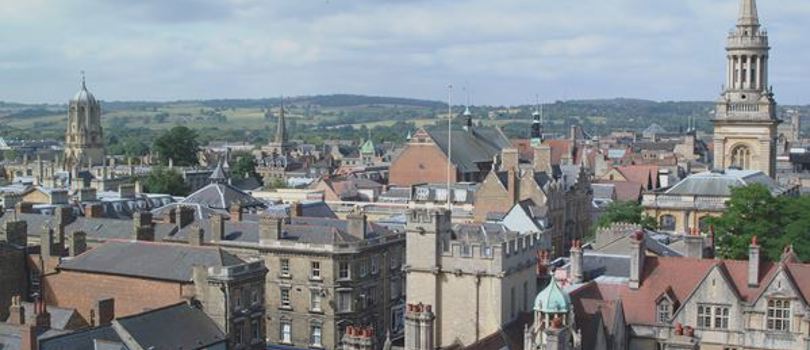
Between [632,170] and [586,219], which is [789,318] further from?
[632,170]

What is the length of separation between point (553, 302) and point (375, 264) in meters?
30.1

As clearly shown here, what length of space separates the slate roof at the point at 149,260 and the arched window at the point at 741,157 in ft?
192

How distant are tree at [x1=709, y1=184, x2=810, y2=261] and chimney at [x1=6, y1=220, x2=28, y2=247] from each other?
4121cm

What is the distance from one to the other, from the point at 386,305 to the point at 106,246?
17842 millimetres

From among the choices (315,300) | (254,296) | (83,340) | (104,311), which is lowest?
(315,300)

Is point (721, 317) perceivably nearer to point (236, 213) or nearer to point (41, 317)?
point (41, 317)

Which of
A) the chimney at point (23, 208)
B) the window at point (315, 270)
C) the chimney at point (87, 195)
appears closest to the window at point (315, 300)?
the window at point (315, 270)

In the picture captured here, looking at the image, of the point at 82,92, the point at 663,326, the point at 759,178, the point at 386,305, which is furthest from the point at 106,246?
the point at 82,92

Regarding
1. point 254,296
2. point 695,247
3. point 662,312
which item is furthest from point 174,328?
point 695,247

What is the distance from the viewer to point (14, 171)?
166 m

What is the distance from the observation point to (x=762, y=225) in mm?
59375

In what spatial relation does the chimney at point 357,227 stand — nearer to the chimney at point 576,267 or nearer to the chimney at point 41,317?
the chimney at point 576,267

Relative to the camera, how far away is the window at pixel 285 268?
200 feet

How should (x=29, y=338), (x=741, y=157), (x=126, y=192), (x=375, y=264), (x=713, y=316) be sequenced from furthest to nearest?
(x=741, y=157), (x=126, y=192), (x=375, y=264), (x=713, y=316), (x=29, y=338)
